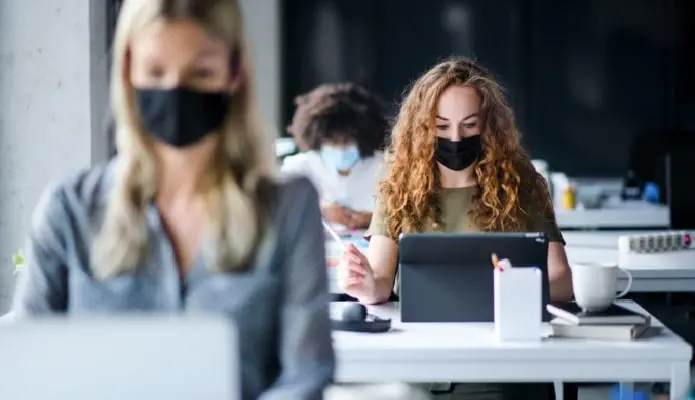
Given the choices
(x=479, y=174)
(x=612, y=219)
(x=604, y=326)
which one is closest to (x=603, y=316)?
(x=604, y=326)

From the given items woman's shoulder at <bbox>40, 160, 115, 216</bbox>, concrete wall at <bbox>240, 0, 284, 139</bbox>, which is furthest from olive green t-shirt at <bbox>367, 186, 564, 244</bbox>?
concrete wall at <bbox>240, 0, 284, 139</bbox>

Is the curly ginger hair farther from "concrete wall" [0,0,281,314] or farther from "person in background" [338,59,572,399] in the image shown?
"concrete wall" [0,0,281,314]

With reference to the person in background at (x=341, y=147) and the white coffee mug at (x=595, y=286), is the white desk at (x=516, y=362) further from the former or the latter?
the person in background at (x=341, y=147)

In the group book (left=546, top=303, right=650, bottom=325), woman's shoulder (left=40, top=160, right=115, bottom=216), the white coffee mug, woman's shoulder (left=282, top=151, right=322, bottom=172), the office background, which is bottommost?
book (left=546, top=303, right=650, bottom=325)

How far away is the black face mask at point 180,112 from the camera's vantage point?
1.54 m

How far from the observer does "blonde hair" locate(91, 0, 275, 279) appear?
4.83 feet

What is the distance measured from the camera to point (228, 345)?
1148mm

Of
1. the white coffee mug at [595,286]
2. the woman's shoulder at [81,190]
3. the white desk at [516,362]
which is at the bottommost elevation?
the white desk at [516,362]

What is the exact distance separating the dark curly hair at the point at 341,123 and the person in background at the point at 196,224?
3.67 metres

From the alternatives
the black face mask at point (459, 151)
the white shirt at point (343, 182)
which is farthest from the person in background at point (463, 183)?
the white shirt at point (343, 182)

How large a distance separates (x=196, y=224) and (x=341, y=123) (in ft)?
12.3

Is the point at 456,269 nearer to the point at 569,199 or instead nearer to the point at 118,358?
the point at 118,358

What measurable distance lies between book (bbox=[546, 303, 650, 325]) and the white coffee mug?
0.02m

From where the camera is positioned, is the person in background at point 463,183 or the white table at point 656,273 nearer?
the person in background at point 463,183
